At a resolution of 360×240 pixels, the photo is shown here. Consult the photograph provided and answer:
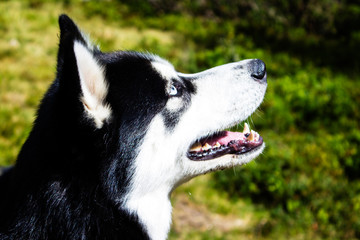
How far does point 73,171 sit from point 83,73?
1.61 ft

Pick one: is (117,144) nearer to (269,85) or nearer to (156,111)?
(156,111)

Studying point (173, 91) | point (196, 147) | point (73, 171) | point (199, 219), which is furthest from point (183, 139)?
point (199, 219)

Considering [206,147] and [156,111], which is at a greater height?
[156,111]

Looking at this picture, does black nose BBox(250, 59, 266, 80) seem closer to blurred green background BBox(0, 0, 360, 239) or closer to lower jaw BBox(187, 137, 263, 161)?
lower jaw BBox(187, 137, 263, 161)

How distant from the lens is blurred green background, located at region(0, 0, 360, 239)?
4.22 meters

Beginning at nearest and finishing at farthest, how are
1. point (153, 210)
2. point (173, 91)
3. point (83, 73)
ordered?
point (83, 73)
point (153, 210)
point (173, 91)

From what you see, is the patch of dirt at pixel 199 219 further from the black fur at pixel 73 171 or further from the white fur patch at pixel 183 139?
the black fur at pixel 73 171

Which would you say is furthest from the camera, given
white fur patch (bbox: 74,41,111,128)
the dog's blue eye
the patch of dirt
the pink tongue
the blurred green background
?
the blurred green background

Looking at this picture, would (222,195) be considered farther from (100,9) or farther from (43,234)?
(100,9)

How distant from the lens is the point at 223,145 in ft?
8.54

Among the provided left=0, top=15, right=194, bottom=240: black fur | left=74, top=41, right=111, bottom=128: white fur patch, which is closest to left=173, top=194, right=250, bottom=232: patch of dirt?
left=0, top=15, right=194, bottom=240: black fur

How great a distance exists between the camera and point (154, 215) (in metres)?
2.36

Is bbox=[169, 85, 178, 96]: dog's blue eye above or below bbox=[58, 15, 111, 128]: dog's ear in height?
below

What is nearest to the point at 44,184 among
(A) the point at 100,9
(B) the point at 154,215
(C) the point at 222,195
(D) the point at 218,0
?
(B) the point at 154,215
